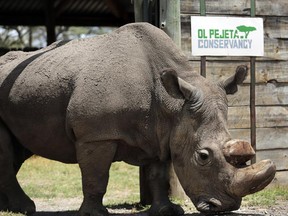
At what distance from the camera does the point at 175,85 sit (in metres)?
6.46

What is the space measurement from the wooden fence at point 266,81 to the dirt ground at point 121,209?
1.13 m

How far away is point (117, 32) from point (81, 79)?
741mm

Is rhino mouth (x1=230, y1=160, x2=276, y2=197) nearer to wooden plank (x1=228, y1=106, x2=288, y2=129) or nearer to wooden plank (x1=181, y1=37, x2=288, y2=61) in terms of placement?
wooden plank (x1=228, y1=106, x2=288, y2=129)

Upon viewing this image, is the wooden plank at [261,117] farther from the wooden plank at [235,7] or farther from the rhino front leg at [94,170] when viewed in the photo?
the rhino front leg at [94,170]

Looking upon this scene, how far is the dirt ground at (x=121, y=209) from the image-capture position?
713 centimetres

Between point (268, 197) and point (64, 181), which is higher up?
point (268, 197)

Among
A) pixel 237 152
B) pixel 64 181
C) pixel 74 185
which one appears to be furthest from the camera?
pixel 64 181

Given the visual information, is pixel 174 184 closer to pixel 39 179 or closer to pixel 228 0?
pixel 228 0

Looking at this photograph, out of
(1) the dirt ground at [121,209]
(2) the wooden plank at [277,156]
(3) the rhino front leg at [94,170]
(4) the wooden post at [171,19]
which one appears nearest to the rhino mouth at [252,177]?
(1) the dirt ground at [121,209]

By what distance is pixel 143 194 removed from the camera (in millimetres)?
8164

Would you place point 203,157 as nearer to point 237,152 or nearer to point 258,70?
point 237,152

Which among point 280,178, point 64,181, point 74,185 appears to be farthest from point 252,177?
point 64,181

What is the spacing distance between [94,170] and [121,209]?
1370 mm

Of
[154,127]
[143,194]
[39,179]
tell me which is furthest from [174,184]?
[39,179]
